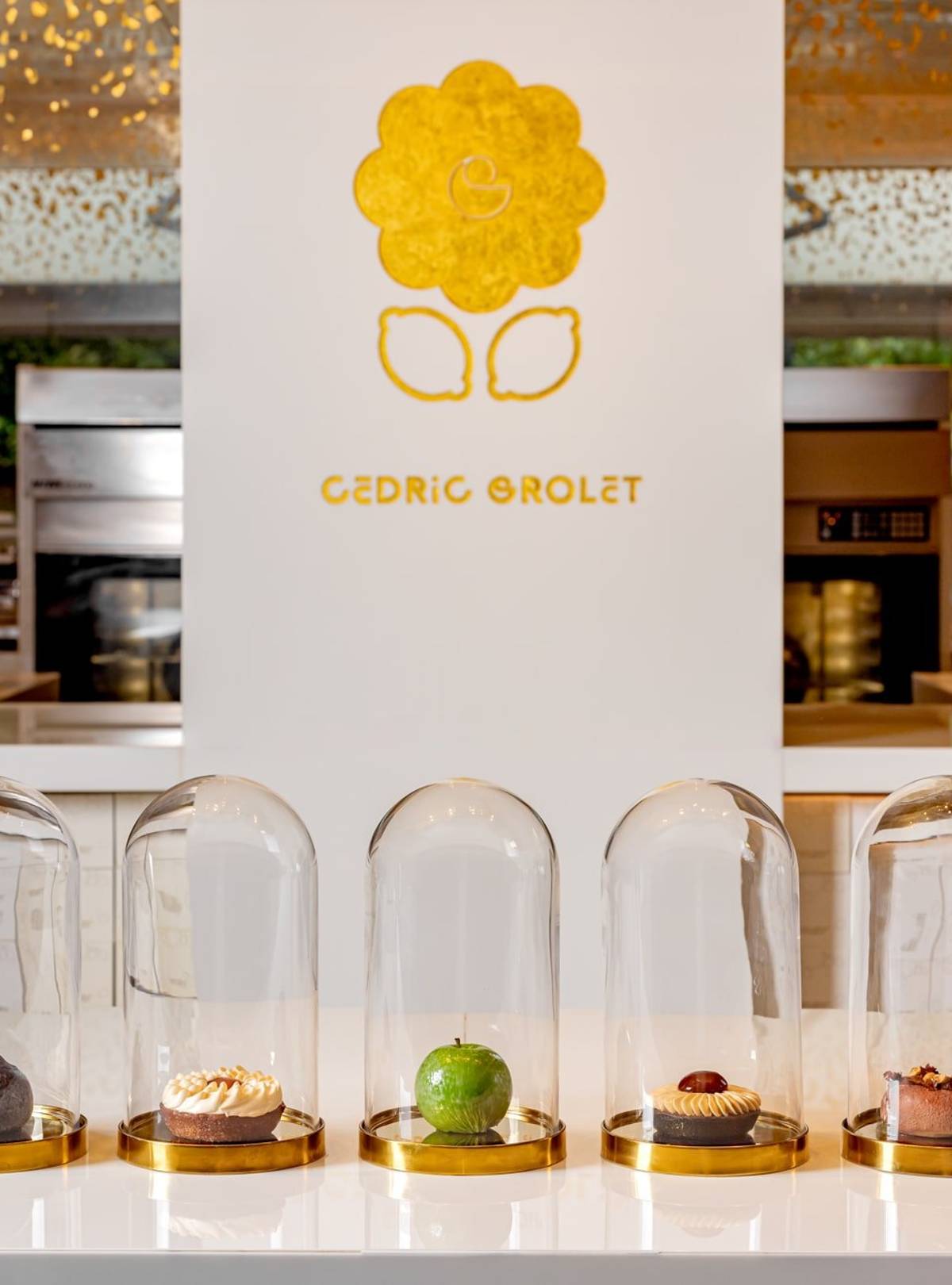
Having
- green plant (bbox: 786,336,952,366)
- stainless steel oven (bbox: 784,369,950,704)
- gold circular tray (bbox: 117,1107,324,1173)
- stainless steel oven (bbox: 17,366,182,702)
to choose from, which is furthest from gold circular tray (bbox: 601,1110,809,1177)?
green plant (bbox: 786,336,952,366)

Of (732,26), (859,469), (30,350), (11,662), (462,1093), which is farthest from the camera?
(30,350)

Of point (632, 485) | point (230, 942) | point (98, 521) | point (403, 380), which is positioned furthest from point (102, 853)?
point (98, 521)

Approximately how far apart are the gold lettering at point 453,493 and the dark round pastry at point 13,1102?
75.4 inches

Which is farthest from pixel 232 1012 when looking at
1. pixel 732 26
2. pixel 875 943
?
pixel 732 26

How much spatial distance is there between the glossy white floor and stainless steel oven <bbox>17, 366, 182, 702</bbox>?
4.49 metres

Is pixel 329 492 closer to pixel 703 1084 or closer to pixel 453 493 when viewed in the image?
pixel 453 493

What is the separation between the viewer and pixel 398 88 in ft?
9.42

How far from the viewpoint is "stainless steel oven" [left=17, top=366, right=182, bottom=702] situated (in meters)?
5.43

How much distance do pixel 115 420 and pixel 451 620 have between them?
2.86m

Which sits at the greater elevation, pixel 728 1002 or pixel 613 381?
pixel 613 381

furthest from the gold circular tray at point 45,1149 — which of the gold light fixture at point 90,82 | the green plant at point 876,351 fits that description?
the green plant at point 876,351

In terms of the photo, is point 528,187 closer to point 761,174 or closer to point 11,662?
point 761,174

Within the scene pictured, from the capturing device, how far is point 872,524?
5.33 m

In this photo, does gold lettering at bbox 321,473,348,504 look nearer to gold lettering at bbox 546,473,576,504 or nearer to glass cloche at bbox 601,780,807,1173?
gold lettering at bbox 546,473,576,504
